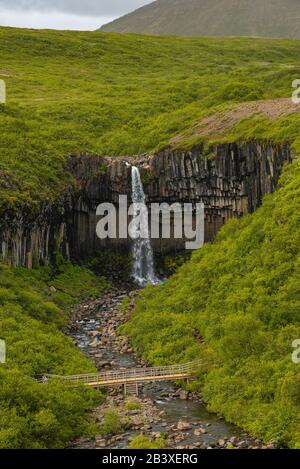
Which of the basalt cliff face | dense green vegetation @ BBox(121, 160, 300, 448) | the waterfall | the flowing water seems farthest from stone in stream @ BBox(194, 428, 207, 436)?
the waterfall

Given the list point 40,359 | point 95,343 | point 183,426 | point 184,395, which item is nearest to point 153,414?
point 183,426

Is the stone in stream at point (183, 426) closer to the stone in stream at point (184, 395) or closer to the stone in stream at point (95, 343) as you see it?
the stone in stream at point (184, 395)

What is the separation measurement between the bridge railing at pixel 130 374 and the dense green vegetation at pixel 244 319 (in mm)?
1331

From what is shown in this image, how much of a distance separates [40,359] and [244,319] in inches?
542

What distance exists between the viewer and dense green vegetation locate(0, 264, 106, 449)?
36.0 meters

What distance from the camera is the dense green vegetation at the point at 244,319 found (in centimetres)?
3844

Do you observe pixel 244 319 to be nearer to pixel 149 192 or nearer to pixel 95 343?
pixel 95 343

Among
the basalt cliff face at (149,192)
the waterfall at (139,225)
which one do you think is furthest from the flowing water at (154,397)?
the waterfall at (139,225)

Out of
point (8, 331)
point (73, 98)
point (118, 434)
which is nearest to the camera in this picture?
point (118, 434)

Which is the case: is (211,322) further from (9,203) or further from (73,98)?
(73,98)

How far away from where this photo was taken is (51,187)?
69875mm

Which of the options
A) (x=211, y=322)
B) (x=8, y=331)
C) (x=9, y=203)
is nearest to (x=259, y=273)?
(x=211, y=322)

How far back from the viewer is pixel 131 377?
44031mm

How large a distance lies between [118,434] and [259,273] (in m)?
18.1
